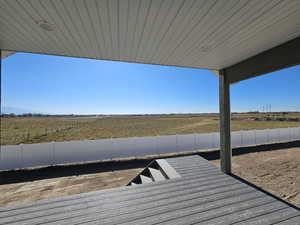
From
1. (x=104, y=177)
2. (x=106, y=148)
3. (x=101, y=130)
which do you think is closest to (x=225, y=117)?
(x=104, y=177)

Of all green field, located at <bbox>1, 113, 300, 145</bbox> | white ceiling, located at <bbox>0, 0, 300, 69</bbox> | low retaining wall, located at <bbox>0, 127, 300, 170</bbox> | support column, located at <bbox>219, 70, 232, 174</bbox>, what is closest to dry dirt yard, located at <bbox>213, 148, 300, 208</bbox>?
support column, located at <bbox>219, 70, 232, 174</bbox>

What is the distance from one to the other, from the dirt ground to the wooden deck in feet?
6.57

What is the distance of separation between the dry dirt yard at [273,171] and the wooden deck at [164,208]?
1.99m

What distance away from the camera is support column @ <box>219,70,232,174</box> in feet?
11.3

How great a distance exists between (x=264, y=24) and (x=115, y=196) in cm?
313

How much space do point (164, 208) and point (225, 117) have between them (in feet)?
8.37

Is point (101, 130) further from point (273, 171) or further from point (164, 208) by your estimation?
point (164, 208)

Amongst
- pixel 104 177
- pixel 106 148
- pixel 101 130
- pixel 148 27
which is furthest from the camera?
pixel 101 130

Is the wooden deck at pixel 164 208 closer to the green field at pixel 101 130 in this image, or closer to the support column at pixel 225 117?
the support column at pixel 225 117

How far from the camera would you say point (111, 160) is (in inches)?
251

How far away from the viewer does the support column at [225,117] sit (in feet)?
11.3

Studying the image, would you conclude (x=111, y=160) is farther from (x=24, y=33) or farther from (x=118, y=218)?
(x=24, y=33)

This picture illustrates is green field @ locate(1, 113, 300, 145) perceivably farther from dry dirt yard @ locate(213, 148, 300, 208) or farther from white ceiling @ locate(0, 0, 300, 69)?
white ceiling @ locate(0, 0, 300, 69)

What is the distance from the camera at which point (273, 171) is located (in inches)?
189
